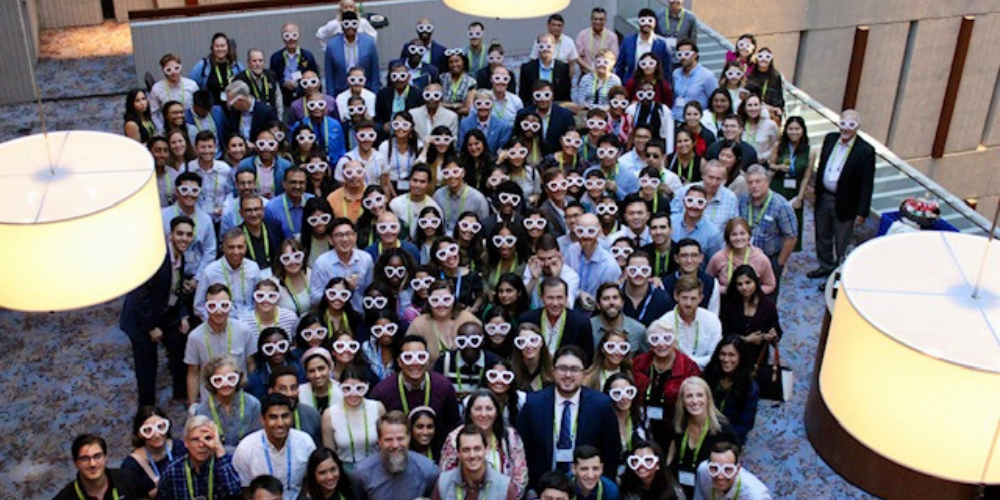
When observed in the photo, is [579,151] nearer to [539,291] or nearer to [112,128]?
[539,291]

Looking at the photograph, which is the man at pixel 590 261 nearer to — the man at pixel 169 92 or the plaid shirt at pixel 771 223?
the plaid shirt at pixel 771 223

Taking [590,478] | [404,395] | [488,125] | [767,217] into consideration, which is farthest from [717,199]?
[590,478]

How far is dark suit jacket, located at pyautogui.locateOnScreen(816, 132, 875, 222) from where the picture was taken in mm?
9398

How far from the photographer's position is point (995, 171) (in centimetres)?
2119

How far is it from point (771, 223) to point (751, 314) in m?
1.27

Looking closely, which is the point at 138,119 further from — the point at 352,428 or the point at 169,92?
the point at 352,428

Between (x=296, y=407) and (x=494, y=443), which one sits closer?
(x=494, y=443)

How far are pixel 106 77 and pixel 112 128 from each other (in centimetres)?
148

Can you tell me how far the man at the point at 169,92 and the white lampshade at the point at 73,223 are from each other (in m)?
7.04

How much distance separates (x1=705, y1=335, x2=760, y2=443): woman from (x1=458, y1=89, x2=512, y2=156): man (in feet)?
11.1

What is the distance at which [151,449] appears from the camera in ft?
20.6

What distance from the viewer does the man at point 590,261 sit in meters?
7.78

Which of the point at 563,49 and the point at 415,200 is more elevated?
the point at 563,49

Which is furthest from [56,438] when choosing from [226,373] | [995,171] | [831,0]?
[995,171]
